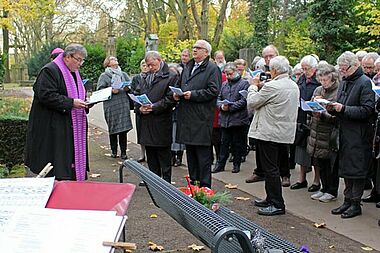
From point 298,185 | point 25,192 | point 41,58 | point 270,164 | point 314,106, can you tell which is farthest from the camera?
point 41,58

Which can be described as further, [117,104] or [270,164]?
[117,104]

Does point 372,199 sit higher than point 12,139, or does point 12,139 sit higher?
point 12,139

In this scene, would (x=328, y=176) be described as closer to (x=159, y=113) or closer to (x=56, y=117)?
(x=159, y=113)

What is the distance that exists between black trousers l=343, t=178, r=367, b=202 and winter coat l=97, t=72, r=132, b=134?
15.4 ft

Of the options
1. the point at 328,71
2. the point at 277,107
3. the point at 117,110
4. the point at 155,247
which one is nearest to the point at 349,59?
the point at 328,71

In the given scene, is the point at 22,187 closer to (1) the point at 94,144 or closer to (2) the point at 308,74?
(2) the point at 308,74

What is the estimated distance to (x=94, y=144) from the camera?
12305mm

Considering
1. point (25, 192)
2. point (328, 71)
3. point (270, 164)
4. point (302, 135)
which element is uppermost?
point (328, 71)

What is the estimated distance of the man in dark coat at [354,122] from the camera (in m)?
6.10

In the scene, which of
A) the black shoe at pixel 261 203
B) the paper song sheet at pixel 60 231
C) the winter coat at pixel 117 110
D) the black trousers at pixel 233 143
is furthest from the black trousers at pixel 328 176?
the paper song sheet at pixel 60 231

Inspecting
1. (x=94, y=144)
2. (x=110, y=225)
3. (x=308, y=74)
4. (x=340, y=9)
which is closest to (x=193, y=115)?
(x=308, y=74)

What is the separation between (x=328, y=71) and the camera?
6.78m

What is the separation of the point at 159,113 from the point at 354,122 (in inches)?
98.2

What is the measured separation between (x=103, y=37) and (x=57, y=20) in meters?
3.99
